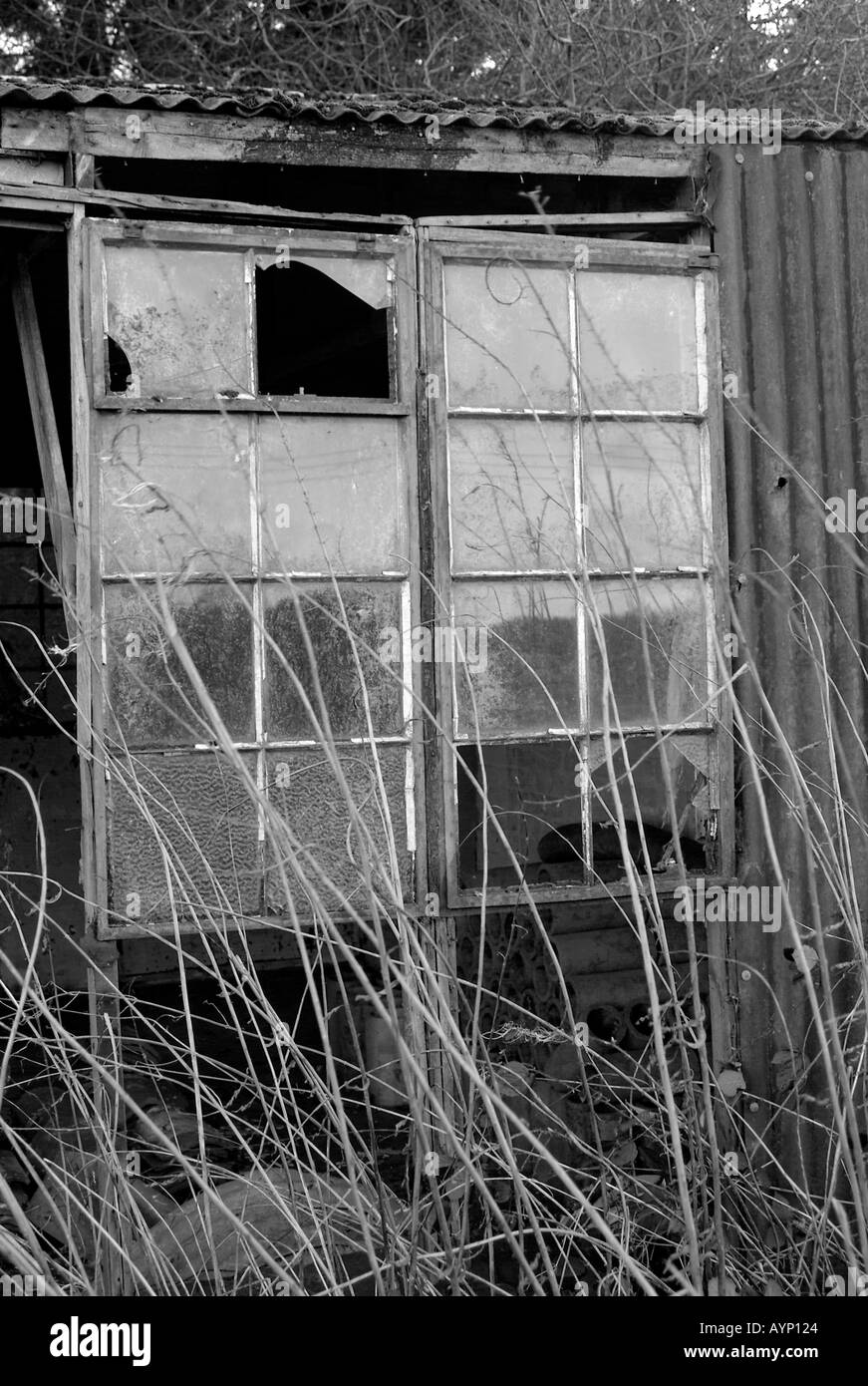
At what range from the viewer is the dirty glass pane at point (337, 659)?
13.0ft

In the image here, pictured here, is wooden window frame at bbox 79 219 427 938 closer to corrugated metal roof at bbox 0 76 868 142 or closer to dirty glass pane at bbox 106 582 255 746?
dirty glass pane at bbox 106 582 255 746

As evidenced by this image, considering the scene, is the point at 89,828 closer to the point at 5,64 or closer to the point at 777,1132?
the point at 777,1132

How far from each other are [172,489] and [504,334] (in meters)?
1.30

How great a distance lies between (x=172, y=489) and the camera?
3.90 metres

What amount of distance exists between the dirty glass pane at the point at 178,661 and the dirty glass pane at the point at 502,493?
814 mm

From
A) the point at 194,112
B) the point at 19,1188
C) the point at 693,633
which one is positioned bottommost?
the point at 19,1188

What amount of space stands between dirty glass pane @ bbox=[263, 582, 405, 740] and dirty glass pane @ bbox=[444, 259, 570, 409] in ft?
2.58

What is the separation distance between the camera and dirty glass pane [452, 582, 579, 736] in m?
4.11

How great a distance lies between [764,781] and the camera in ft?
14.6

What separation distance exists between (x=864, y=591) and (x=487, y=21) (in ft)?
23.3

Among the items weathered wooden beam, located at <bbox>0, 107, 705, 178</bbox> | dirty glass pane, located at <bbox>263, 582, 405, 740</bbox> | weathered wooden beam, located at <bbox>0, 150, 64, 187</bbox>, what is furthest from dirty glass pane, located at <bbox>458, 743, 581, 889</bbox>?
weathered wooden beam, located at <bbox>0, 150, 64, 187</bbox>

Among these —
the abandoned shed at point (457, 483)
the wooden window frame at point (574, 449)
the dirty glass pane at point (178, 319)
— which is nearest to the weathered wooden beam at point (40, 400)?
the abandoned shed at point (457, 483)
